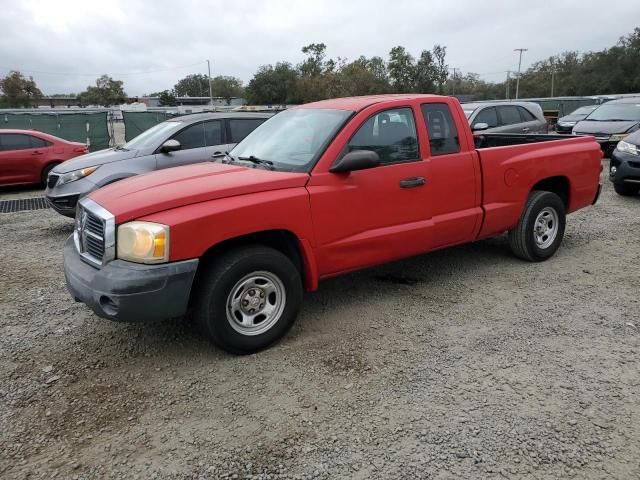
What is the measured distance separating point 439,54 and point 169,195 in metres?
77.7

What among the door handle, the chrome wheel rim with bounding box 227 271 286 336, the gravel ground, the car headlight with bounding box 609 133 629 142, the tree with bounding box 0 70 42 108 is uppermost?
the tree with bounding box 0 70 42 108

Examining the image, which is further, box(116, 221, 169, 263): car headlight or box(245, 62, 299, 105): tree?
box(245, 62, 299, 105): tree

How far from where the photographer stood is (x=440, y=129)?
4809mm

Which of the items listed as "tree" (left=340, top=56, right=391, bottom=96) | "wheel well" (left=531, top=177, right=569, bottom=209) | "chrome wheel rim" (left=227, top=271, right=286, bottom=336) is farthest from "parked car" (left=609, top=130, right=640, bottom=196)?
"tree" (left=340, top=56, right=391, bottom=96)

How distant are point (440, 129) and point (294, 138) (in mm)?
1384

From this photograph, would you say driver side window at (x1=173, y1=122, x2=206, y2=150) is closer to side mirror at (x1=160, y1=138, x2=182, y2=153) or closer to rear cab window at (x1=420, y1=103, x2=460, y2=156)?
side mirror at (x1=160, y1=138, x2=182, y2=153)

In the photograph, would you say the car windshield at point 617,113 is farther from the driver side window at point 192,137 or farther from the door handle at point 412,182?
the door handle at point 412,182

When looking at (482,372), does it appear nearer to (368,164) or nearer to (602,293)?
(368,164)

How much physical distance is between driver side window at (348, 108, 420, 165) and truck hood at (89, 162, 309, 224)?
66 centimetres

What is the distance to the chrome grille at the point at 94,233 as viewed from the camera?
11.4 feet

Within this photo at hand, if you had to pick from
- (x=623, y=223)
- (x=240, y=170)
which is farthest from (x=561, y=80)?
(x=240, y=170)

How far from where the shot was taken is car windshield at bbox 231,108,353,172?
4.20 metres

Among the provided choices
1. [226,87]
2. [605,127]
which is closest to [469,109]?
[605,127]

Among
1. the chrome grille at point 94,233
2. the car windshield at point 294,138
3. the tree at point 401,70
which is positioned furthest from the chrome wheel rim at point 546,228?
the tree at point 401,70
